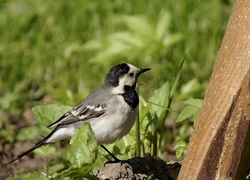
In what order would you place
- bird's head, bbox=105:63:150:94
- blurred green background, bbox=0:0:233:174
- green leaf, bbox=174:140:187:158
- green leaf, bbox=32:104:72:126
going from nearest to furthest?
green leaf, bbox=174:140:187:158 → green leaf, bbox=32:104:72:126 → bird's head, bbox=105:63:150:94 → blurred green background, bbox=0:0:233:174

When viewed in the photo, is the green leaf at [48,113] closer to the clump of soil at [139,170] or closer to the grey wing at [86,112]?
the grey wing at [86,112]

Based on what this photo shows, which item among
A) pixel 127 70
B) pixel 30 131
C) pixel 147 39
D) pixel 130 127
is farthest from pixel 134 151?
pixel 147 39

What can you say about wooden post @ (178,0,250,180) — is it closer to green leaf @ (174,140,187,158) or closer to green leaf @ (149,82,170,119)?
green leaf @ (174,140,187,158)

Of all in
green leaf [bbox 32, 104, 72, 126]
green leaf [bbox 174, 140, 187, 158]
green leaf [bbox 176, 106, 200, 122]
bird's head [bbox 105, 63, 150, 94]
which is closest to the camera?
green leaf [bbox 176, 106, 200, 122]

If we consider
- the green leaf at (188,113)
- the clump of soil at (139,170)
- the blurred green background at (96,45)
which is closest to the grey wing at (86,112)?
the clump of soil at (139,170)

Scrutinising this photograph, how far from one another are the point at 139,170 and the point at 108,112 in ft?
2.03

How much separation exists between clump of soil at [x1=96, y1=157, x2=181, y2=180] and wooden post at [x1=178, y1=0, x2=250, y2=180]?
2.08ft

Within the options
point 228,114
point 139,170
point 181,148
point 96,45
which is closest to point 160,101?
point 181,148

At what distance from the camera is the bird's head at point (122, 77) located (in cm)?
484

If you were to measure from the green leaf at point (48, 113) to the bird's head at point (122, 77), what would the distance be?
0.34 metres

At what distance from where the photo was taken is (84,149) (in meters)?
3.42

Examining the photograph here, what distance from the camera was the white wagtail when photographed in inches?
180

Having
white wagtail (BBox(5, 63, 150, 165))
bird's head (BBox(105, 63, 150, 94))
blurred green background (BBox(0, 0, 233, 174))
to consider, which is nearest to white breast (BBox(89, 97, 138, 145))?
white wagtail (BBox(5, 63, 150, 165))

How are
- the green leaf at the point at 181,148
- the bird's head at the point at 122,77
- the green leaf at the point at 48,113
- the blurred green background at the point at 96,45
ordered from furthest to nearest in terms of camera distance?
the blurred green background at the point at 96,45 < the bird's head at the point at 122,77 < the green leaf at the point at 48,113 < the green leaf at the point at 181,148
